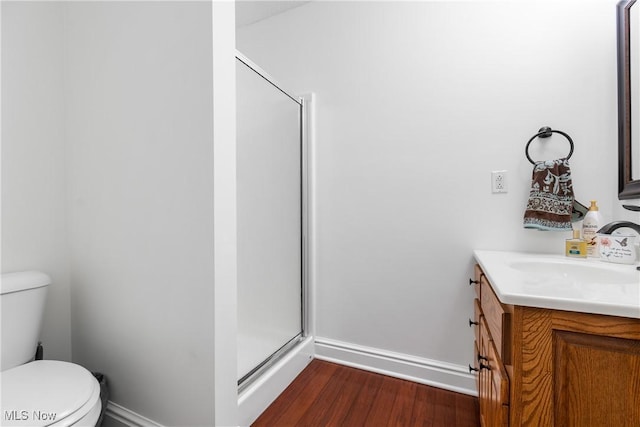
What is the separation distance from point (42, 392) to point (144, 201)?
692mm

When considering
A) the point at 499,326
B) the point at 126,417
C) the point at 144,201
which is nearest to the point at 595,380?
the point at 499,326

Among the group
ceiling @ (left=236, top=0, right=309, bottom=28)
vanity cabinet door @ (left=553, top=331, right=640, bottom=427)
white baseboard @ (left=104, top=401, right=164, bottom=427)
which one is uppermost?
ceiling @ (left=236, top=0, right=309, bottom=28)

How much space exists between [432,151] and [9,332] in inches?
81.4

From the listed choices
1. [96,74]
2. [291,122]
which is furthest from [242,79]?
[96,74]

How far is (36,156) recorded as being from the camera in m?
1.29

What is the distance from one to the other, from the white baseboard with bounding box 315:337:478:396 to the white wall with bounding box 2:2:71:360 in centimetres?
142

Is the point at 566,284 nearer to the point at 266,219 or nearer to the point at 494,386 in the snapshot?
the point at 494,386

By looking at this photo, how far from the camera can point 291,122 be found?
5.98 ft

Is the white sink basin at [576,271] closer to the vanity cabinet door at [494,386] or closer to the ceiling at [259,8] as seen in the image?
the vanity cabinet door at [494,386]

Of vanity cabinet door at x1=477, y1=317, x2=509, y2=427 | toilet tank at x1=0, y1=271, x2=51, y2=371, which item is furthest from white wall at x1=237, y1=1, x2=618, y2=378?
toilet tank at x1=0, y1=271, x2=51, y2=371

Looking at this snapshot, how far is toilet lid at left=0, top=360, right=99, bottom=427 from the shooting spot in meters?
0.81

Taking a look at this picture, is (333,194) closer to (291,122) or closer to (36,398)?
(291,122)

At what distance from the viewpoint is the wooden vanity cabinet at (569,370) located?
65 cm

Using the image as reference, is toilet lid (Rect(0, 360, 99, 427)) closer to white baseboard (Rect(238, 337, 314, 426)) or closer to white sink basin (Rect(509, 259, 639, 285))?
white baseboard (Rect(238, 337, 314, 426))
